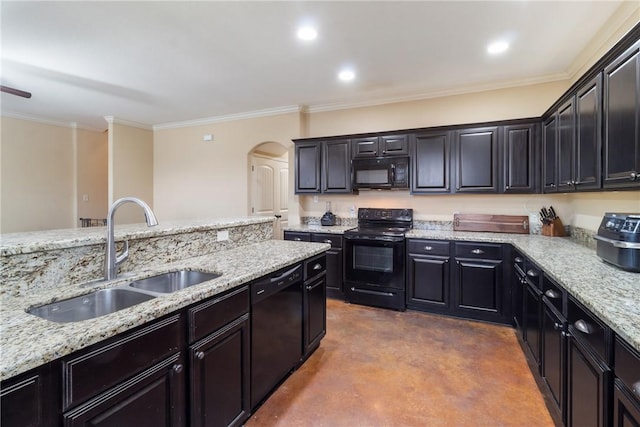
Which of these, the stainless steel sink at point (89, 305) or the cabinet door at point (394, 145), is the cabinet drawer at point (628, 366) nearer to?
the stainless steel sink at point (89, 305)

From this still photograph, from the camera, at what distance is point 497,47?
9.36 ft

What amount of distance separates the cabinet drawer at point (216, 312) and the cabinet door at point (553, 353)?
172 cm

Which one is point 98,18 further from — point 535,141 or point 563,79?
point 563,79

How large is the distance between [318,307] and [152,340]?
1.59 meters

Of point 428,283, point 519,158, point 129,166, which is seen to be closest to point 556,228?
point 519,158

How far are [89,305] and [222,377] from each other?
0.72 meters

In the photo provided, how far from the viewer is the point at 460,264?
3346mm

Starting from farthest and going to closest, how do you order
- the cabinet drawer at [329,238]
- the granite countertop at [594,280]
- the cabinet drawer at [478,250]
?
the cabinet drawer at [329,238]
the cabinet drawer at [478,250]
the granite countertop at [594,280]

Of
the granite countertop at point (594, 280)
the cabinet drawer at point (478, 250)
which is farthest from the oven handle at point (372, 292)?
the granite countertop at point (594, 280)

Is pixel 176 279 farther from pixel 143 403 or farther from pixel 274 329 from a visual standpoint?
pixel 143 403

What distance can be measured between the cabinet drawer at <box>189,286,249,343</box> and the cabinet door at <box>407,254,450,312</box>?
2.36 metres

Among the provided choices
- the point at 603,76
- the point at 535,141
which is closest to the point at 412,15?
the point at 603,76

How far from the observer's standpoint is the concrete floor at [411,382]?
1921mm

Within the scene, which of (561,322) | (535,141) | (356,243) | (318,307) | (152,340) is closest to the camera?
(152,340)
